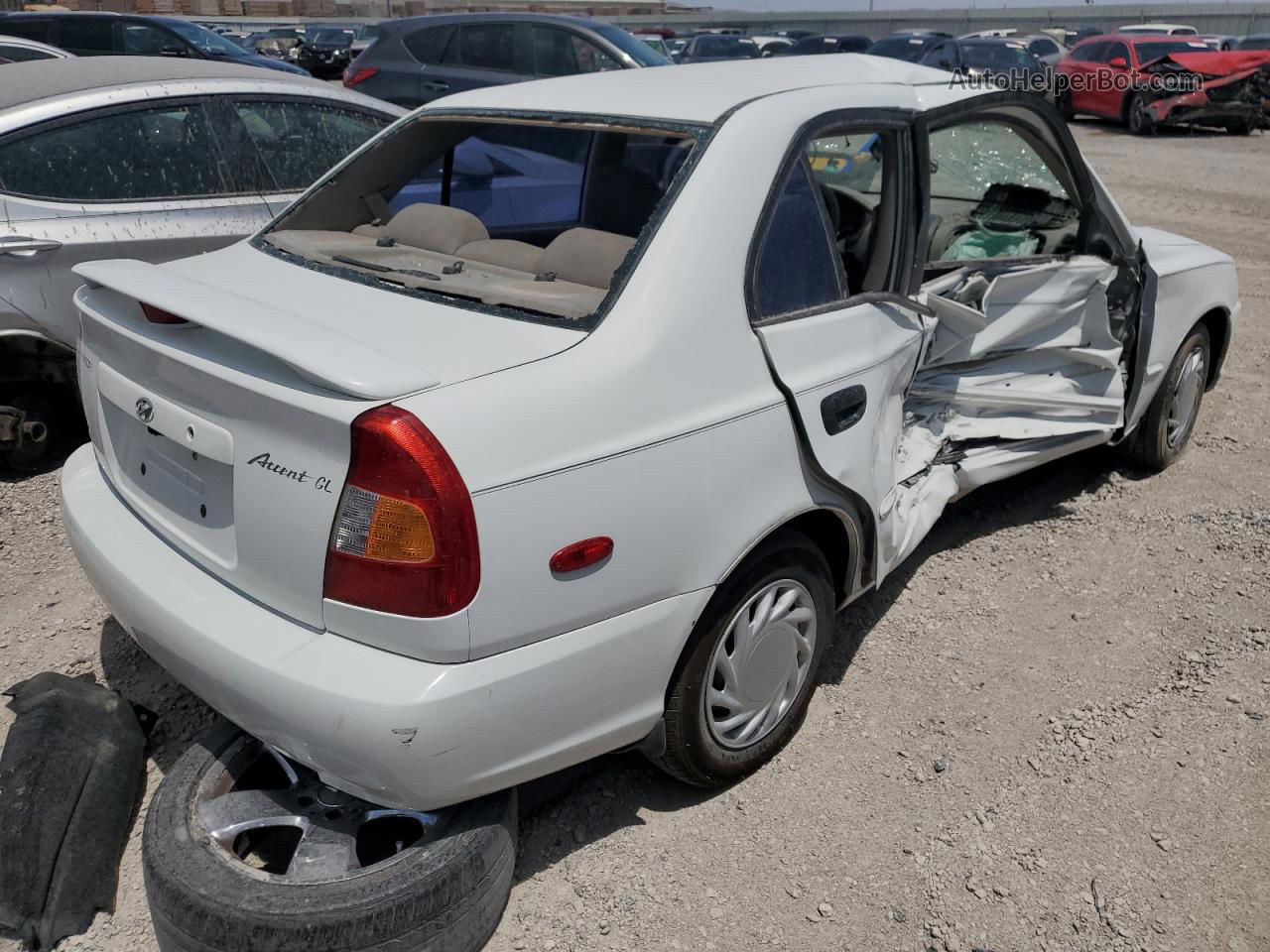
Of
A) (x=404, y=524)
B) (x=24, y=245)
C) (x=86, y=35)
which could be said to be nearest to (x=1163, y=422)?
(x=404, y=524)

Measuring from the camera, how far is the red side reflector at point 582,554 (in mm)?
2023

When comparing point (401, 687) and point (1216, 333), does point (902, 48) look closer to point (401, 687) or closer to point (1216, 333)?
point (1216, 333)

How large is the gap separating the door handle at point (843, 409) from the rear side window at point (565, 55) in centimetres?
760

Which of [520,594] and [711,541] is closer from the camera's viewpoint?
[520,594]

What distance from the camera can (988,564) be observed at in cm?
395

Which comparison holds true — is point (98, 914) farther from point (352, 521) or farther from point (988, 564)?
point (988, 564)

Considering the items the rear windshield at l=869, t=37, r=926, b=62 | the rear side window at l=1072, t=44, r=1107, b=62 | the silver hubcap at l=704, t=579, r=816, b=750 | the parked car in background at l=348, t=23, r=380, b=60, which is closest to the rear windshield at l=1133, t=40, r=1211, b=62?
the rear side window at l=1072, t=44, r=1107, b=62

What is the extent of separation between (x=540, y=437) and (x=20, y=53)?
8588 millimetres

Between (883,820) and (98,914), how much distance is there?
1866mm

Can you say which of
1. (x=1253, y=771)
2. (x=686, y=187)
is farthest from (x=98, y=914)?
(x=1253, y=771)

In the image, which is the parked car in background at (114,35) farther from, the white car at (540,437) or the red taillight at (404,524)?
the red taillight at (404,524)

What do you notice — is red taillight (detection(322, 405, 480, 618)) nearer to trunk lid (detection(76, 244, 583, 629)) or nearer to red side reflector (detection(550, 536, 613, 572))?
trunk lid (detection(76, 244, 583, 629))

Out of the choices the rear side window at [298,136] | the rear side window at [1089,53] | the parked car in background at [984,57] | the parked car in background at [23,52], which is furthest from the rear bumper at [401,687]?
the rear side window at [1089,53]

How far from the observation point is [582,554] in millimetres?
2057
